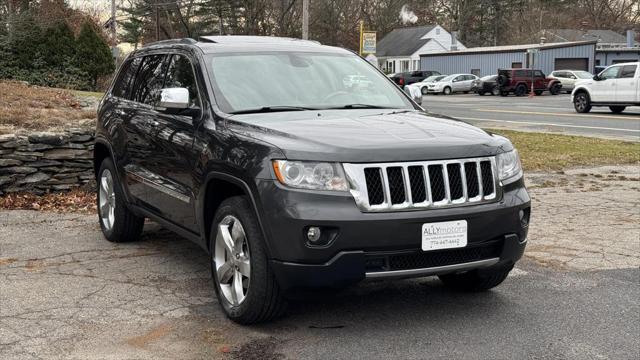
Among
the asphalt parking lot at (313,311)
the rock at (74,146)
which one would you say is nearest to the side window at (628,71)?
the asphalt parking lot at (313,311)

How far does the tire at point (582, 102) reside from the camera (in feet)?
88.1

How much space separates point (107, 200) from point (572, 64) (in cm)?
5827

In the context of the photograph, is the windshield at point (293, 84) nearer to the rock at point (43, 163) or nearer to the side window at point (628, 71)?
the rock at point (43, 163)

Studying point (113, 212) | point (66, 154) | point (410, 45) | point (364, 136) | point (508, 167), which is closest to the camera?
point (364, 136)

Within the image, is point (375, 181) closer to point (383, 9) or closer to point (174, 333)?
point (174, 333)

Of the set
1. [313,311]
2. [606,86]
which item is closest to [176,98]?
[313,311]

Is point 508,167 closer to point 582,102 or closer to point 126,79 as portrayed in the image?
point 126,79

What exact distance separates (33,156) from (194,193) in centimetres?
458

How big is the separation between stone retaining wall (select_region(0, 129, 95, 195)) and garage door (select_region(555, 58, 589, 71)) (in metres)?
55.5

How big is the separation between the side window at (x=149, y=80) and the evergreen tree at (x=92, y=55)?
21.8 metres

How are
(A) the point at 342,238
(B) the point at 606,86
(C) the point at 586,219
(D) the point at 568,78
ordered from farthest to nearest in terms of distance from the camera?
1. (D) the point at 568,78
2. (B) the point at 606,86
3. (C) the point at 586,219
4. (A) the point at 342,238

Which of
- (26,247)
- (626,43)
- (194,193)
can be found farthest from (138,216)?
(626,43)

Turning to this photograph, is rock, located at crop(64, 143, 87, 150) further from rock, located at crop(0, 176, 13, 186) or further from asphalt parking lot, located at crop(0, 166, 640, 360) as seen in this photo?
asphalt parking lot, located at crop(0, 166, 640, 360)

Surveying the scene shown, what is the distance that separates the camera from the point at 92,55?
27312mm
